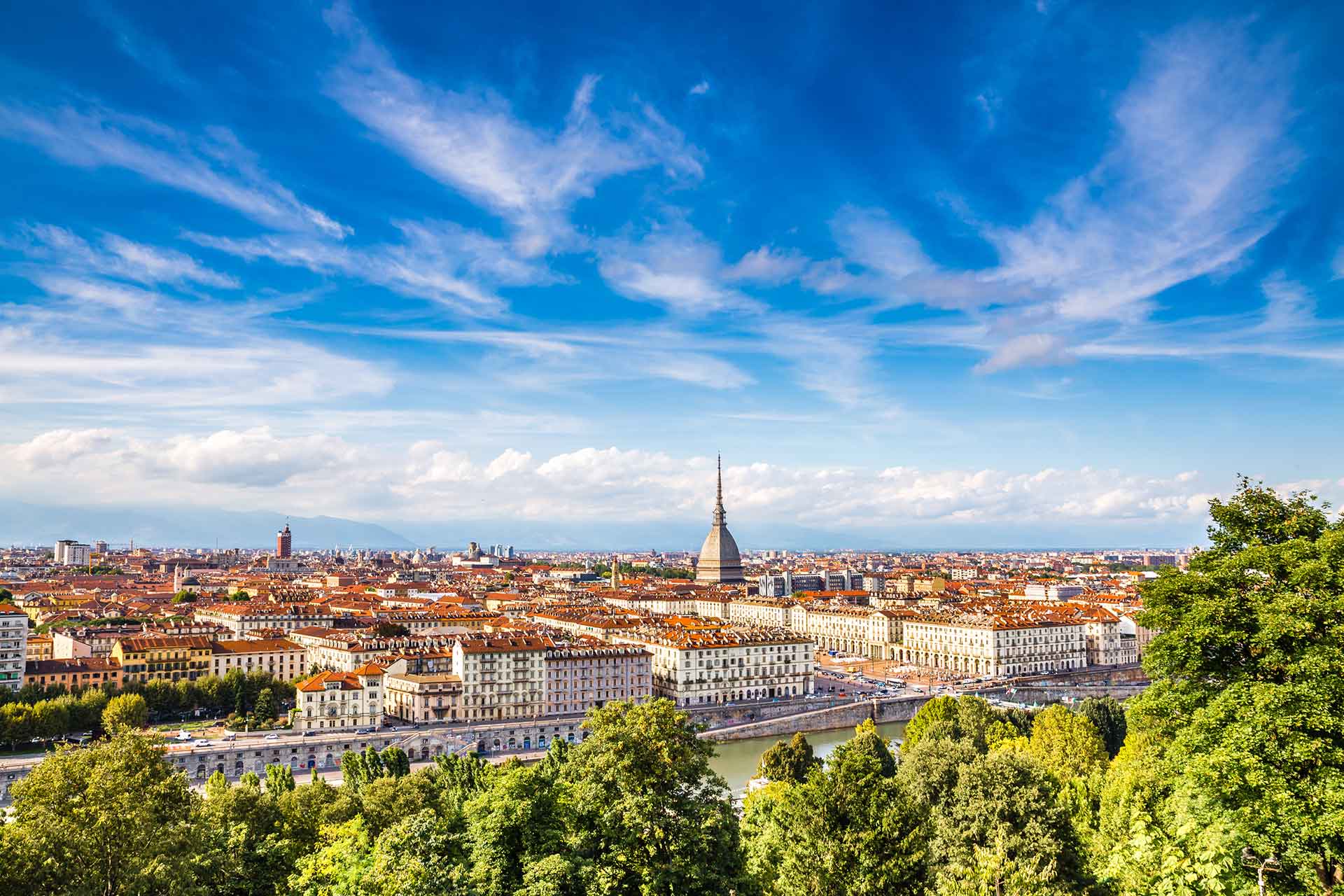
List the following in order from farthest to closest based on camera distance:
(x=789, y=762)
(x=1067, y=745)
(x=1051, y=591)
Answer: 1. (x=1051, y=591)
2. (x=789, y=762)
3. (x=1067, y=745)

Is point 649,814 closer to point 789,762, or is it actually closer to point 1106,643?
point 789,762

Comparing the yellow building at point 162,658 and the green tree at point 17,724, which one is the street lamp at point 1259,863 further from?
the yellow building at point 162,658

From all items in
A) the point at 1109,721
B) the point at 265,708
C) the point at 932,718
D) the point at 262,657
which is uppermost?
the point at 262,657

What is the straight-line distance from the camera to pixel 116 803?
17.0m

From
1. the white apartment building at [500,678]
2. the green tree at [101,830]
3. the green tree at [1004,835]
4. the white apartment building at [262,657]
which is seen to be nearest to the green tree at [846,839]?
the green tree at [1004,835]

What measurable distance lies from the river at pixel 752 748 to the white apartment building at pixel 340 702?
1774 centimetres

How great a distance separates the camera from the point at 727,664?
66.9 metres

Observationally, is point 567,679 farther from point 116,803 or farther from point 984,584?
point 984,584

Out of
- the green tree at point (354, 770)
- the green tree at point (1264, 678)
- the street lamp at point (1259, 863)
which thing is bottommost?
the green tree at point (354, 770)

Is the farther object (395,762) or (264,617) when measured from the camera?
(264,617)

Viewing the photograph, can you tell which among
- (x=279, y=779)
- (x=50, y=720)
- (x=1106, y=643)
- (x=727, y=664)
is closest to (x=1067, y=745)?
(x=279, y=779)

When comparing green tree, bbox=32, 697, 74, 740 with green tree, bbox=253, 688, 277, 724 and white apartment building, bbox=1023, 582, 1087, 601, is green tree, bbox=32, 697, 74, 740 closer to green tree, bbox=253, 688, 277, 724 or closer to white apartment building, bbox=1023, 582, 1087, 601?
green tree, bbox=253, 688, 277, 724

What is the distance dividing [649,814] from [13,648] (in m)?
54.4

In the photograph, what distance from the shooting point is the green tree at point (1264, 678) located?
15883 mm
